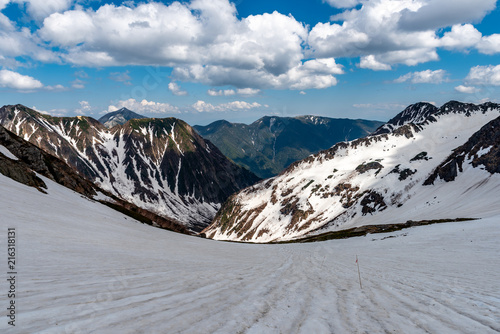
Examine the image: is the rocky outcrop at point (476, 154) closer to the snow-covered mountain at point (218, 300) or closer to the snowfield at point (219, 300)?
Answer: the snow-covered mountain at point (218, 300)

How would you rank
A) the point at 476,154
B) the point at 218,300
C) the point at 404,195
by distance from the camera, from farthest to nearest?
the point at 404,195, the point at 476,154, the point at 218,300

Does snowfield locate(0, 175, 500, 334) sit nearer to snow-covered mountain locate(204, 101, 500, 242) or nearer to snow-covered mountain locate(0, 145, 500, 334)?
snow-covered mountain locate(0, 145, 500, 334)

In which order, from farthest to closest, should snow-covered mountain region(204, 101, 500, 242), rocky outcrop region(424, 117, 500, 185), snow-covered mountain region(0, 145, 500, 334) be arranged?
1. rocky outcrop region(424, 117, 500, 185)
2. snow-covered mountain region(204, 101, 500, 242)
3. snow-covered mountain region(0, 145, 500, 334)

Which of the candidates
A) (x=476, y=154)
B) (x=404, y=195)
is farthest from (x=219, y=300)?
(x=476, y=154)

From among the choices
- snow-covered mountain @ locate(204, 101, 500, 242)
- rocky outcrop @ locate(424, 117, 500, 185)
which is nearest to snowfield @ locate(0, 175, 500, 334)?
snow-covered mountain @ locate(204, 101, 500, 242)

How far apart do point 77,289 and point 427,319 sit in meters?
9.88

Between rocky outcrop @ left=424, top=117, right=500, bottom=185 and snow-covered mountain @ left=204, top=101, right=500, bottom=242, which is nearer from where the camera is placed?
snow-covered mountain @ left=204, top=101, right=500, bottom=242

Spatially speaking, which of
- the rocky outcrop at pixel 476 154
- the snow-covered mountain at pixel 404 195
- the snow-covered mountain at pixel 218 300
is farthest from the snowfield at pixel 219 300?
the rocky outcrop at pixel 476 154

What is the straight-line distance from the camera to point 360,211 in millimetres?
149250

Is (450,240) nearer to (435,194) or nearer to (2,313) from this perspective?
Result: (2,313)

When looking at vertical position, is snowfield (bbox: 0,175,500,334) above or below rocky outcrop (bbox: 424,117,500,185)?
below

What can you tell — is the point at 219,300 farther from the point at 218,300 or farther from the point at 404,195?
the point at 404,195

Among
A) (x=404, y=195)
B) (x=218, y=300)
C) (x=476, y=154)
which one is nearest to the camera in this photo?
(x=218, y=300)

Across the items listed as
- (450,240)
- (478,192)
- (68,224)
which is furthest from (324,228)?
(68,224)
